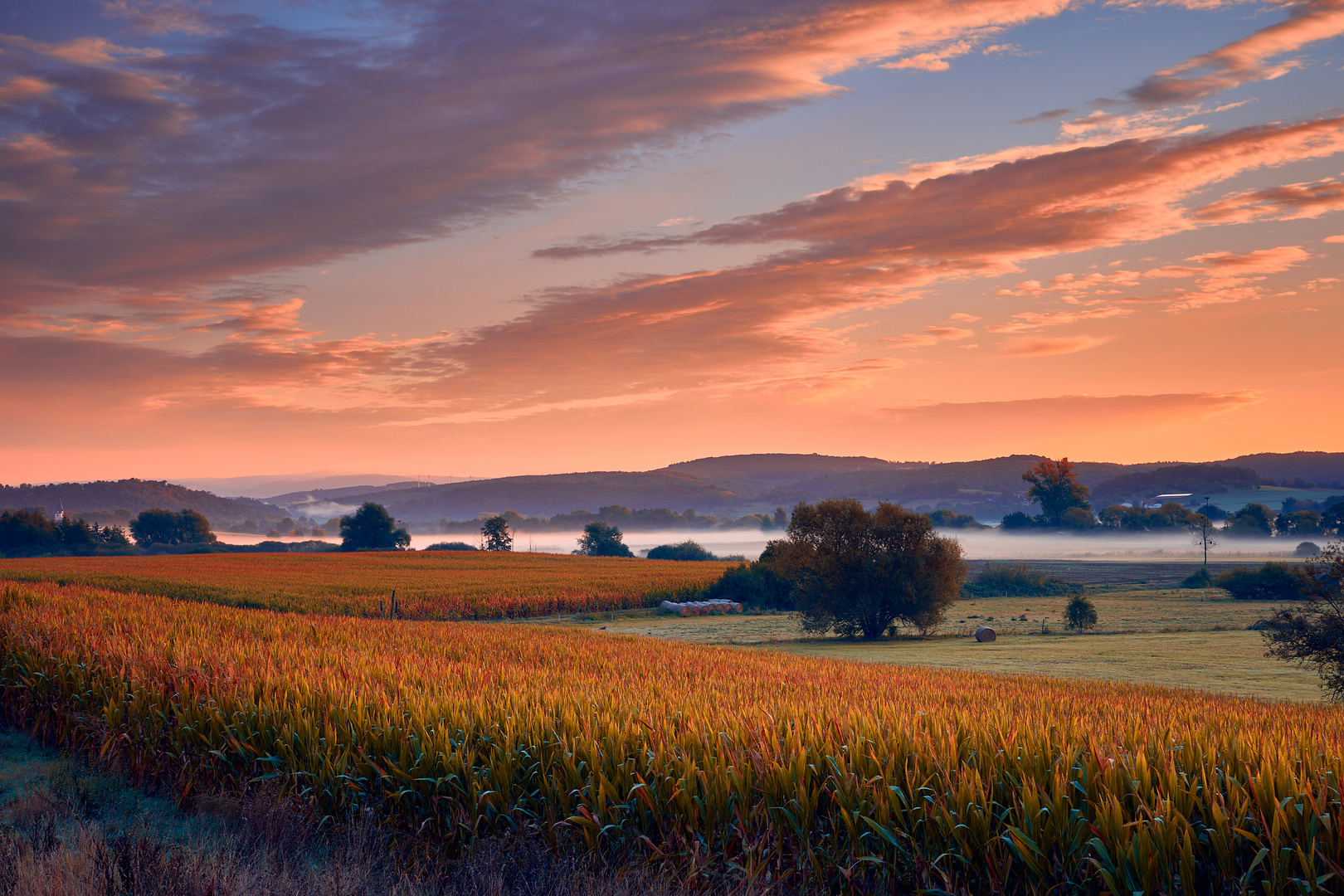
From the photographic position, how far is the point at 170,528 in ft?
525

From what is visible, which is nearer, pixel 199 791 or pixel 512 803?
pixel 512 803

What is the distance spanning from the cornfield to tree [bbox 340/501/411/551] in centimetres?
13065

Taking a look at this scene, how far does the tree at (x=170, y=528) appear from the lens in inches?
6235

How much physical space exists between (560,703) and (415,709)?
1.48m

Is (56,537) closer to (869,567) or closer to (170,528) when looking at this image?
(170,528)

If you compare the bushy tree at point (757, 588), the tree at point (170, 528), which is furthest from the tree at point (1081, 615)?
the tree at point (170, 528)

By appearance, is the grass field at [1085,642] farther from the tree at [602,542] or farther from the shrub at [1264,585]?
the tree at [602,542]

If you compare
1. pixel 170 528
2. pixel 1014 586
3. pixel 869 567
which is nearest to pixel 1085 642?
pixel 869 567

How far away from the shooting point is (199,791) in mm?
8914

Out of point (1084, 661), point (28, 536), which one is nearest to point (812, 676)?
point (1084, 661)

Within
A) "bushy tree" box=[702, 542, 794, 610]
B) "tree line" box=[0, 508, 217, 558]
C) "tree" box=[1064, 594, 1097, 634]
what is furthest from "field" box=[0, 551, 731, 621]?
"tree line" box=[0, 508, 217, 558]

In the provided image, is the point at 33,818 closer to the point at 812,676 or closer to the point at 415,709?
the point at 415,709

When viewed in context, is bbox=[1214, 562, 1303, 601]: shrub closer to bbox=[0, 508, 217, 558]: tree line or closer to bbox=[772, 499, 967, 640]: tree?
bbox=[772, 499, 967, 640]: tree

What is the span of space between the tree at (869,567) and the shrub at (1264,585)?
150 feet
